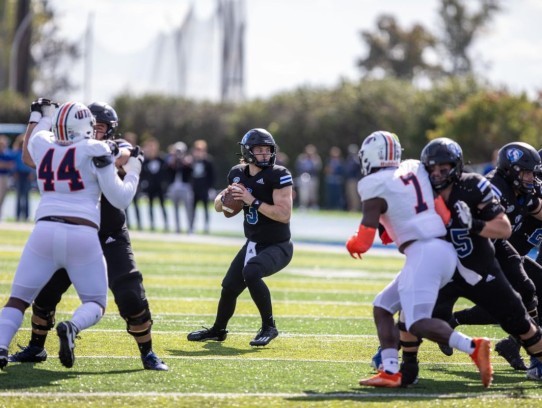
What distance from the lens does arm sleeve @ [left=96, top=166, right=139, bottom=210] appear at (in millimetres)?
6699

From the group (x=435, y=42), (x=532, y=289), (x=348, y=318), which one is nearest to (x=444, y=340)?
(x=532, y=289)

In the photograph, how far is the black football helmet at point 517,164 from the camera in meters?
7.52

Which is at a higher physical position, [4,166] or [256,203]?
[256,203]

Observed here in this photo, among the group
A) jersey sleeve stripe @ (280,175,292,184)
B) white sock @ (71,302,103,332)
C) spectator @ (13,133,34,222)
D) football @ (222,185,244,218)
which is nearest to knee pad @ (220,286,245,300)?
football @ (222,185,244,218)

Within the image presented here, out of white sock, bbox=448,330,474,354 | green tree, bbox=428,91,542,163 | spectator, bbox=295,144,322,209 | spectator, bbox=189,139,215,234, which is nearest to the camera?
white sock, bbox=448,330,474,354

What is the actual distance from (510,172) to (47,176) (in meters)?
3.04

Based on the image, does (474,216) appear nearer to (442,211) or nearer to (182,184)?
(442,211)

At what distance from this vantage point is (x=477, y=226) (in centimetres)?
668

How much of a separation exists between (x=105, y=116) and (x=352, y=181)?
76.1 ft

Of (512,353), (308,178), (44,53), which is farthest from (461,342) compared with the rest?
(44,53)

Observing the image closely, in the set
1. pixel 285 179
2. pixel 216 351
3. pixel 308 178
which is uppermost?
pixel 285 179

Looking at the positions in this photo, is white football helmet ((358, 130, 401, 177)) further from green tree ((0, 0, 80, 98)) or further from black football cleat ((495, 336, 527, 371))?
green tree ((0, 0, 80, 98))

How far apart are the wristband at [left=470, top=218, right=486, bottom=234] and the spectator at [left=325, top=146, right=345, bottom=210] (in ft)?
81.3

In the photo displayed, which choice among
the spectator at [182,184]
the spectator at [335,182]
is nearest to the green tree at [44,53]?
the spectator at [335,182]
